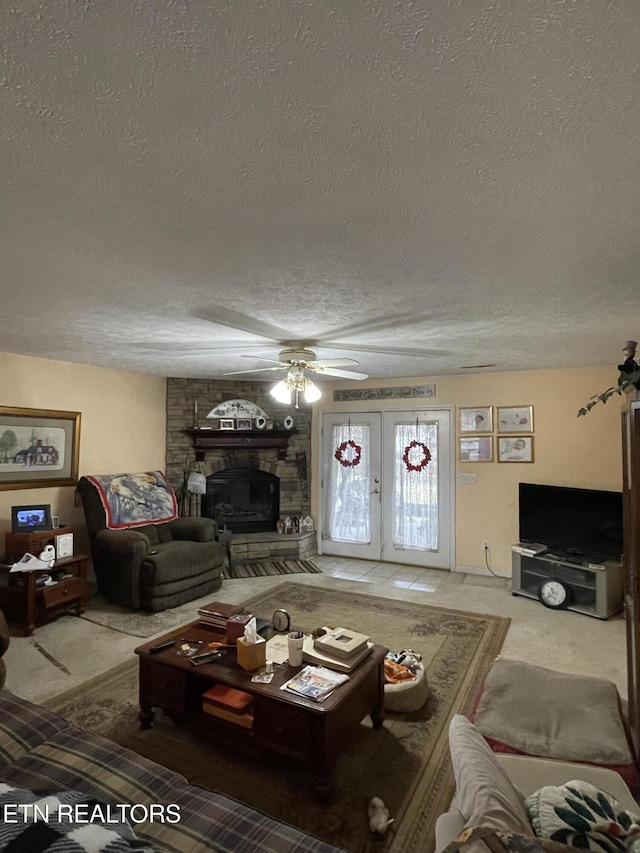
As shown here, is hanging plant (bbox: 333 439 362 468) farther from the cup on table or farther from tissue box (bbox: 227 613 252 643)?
the cup on table

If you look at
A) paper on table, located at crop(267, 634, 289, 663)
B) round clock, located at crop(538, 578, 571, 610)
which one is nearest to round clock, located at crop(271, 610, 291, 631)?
paper on table, located at crop(267, 634, 289, 663)

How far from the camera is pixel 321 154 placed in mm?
1233

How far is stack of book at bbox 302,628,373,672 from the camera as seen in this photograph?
2.30 metres

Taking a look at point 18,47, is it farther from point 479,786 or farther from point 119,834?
point 479,786

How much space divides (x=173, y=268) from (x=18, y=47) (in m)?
→ 1.15

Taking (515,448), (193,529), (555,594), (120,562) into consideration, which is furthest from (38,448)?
(555,594)

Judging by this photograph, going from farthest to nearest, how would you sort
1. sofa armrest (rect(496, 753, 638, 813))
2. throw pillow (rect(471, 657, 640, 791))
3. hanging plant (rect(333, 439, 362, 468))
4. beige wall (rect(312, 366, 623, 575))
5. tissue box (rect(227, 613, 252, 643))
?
1. hanging plant (rect(333, 439, 362, 468))
2. beige wall (rect(312, 366, 623, 575))
3. tissue box (rect(227, 613, 252, 643))
4. throw pillow (rect(471, 657, 640, 791))
5. sofa armrest (rect(496, 753, 638, 813))

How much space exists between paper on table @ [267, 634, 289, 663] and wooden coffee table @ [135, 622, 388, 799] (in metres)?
0.10

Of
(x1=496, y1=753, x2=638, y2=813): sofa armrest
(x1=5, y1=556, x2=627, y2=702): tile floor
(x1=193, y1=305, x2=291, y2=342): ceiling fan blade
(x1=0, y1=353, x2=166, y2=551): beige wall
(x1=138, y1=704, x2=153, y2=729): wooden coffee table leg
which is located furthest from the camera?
(x1=0, y1=353, x2=166, y2=551): beige wall

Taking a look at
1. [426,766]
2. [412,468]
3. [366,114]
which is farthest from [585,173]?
[412,468]

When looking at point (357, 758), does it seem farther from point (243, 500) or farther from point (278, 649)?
point (243, 500)

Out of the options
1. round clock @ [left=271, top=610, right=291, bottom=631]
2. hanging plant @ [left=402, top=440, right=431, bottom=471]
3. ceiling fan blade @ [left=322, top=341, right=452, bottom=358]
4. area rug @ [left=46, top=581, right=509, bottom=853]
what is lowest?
area rug @ [left=46, top=581, right=509, bottom=853]

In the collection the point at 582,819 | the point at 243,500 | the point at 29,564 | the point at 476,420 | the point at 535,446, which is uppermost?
the point at 476,420

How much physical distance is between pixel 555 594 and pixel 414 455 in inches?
83.9
